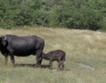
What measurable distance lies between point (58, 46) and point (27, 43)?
1253 centimetres

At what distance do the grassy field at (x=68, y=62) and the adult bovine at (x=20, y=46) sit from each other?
2.33ft

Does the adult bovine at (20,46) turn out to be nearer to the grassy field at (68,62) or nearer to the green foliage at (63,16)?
the grassy field at (68,62)

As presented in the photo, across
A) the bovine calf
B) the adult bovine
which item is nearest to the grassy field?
the bovine calf

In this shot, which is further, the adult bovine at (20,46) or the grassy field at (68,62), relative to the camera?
the adult bovine at (20,46)

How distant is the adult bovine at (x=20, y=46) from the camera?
1814 cm

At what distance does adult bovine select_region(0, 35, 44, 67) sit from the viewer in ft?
59.5

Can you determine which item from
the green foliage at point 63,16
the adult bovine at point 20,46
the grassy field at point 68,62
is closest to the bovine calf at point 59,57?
the grassy field at point 68,62

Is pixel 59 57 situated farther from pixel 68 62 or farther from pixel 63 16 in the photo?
pixel 63 16

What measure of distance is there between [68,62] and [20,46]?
477 centimetres

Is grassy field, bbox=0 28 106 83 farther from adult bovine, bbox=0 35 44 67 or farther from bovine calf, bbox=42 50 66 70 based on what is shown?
adult bovine, bbox=0 35 44 67

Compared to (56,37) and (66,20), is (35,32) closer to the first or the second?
(56,37)

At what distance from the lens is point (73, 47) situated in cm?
3172

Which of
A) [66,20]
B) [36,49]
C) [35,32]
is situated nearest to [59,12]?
[66,20]

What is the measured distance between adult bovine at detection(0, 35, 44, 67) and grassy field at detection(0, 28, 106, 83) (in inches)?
27.9
